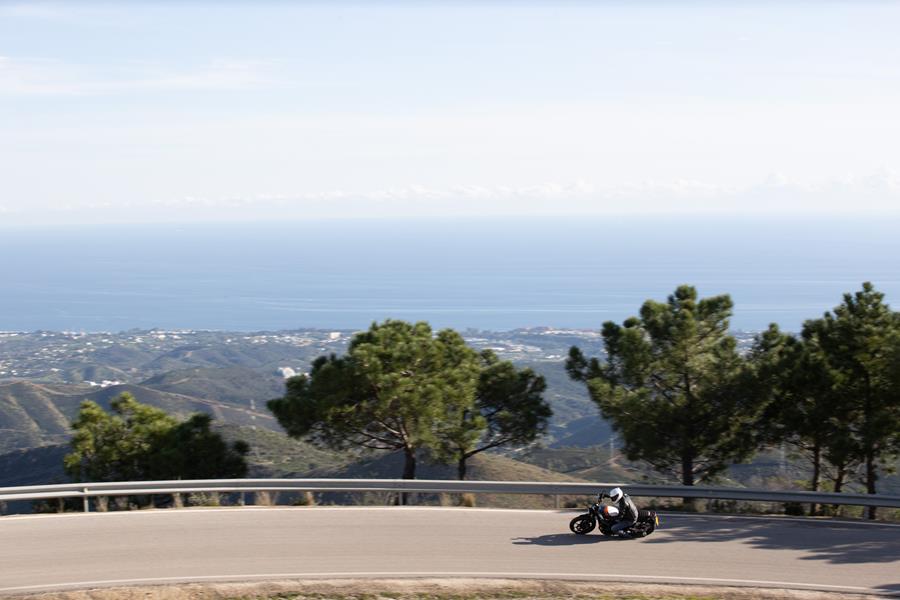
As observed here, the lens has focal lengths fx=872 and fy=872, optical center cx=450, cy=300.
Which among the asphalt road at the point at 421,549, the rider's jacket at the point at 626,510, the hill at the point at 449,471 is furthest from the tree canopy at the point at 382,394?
the hill at the point at 449,471

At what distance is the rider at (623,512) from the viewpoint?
14430 mm

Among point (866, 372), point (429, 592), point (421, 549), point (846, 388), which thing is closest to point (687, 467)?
point (846, 388)

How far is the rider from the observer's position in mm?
14430

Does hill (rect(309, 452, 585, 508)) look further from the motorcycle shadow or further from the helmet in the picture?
the helmet

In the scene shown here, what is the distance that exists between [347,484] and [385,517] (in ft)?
5.11

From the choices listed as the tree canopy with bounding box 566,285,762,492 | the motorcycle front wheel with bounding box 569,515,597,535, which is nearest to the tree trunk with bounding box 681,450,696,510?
the tree canopy with bounding box 566,285,762,492

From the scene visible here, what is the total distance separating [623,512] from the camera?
14.5 metres

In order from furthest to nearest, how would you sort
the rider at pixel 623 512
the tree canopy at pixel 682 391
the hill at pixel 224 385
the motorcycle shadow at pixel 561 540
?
1. the hill at pixel 224 385
2. the tree canopy at pixel 682 391
3. the rider at pixel 623 512
4. the motorcycle shadow at pixel 561 540

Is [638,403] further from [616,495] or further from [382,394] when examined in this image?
[616,495]

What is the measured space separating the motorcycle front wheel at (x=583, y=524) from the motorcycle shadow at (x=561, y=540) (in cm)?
10

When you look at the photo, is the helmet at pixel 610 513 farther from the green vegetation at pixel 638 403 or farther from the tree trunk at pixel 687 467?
the tree trunk at pixel 687 467

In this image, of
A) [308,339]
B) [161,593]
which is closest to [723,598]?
[161,593]

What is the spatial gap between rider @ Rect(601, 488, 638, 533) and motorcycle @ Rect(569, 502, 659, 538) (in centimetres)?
6

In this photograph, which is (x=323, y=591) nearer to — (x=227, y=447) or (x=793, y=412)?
(x=227, y=447)
